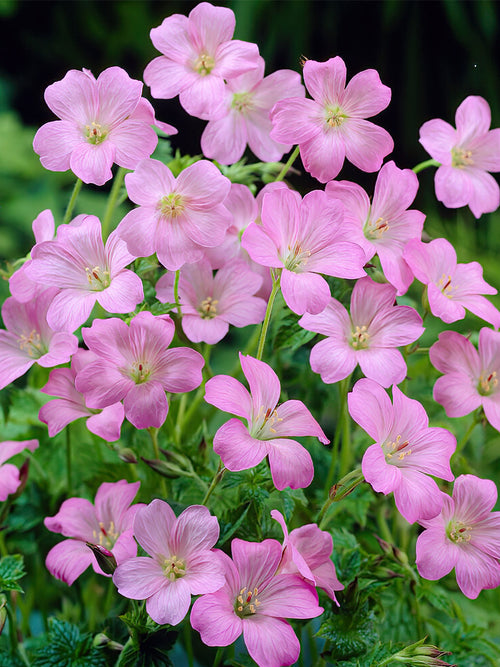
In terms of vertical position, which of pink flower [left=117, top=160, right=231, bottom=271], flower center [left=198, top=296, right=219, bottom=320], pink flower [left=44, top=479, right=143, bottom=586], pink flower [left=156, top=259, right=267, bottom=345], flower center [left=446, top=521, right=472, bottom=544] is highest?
pink flower [left=117, top=160, right=231, bottom=271]

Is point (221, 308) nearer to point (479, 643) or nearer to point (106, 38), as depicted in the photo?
Answer: point (479, 643)

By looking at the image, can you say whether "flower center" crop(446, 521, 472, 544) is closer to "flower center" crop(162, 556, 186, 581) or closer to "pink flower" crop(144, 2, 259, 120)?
"flower center" crop(162, 556, 186, 581)

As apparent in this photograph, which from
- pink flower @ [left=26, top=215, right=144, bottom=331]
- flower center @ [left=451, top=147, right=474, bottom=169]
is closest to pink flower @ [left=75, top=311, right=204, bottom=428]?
pink flower @ [left=26, top=215, right=144, bottom=331]

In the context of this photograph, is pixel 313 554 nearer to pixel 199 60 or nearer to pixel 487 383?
pixel 487 383

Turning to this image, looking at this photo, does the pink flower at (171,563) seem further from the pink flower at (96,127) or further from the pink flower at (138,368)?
the pink flower at (96,127)

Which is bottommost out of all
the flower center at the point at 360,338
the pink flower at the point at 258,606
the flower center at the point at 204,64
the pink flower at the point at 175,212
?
the pink flower at the point at 258,606

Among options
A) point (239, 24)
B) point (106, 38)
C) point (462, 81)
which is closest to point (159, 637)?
point (239, 24)

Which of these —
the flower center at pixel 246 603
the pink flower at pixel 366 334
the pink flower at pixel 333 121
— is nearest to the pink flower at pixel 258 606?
the flower center at pixel 246 603
